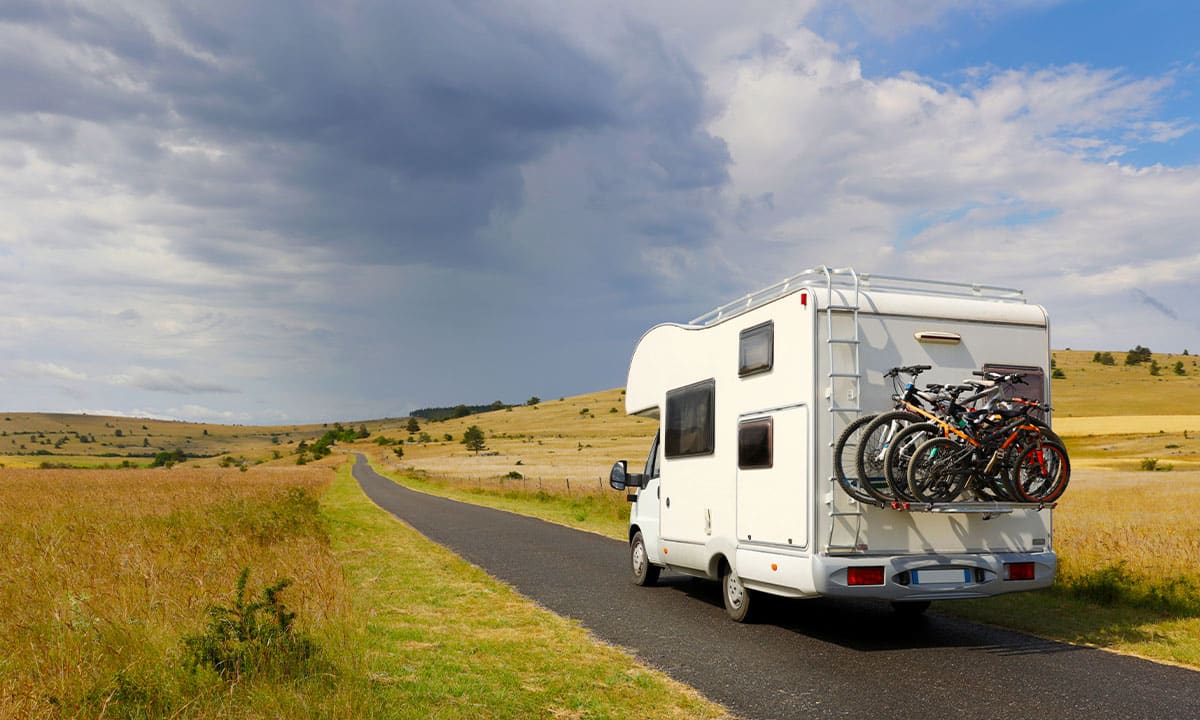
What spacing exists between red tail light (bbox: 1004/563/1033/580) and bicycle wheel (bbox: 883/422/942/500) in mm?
1450

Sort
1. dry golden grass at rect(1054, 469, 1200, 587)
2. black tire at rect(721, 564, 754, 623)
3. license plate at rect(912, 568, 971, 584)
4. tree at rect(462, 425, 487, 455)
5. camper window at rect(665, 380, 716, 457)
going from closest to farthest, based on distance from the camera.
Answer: license plate at rect(912, 568, 971, 584) → black tire at rect(721, 564, 754, 623) → camper window at rect(665, 380, 716, 457) → dry golden grass at rect(1054, 469, 1200, 587) → tree at rect(462, 425, 487, 455)

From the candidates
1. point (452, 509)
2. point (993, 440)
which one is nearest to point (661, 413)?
point (993, 440)

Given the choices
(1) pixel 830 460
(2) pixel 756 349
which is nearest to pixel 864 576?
(1) pixel 830 460

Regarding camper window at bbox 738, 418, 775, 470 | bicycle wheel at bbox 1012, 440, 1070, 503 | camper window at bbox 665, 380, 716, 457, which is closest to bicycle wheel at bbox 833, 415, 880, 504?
camper window at bbox 738, 418, 775, 470

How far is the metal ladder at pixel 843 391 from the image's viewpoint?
325 inches

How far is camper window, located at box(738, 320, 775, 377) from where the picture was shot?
9109 mm

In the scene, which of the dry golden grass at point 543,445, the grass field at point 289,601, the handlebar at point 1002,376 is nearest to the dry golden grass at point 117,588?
the grass field at point 289,601

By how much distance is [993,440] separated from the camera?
321 inches

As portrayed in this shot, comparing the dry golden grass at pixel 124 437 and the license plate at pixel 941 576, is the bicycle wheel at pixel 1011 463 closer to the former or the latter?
the license plate at pixel 941 576

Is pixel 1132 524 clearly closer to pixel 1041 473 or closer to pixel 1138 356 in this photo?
pixel 1041 473

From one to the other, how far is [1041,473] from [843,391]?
1.94 m

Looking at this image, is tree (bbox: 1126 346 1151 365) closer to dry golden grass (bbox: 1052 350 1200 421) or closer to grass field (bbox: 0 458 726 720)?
dry golden grass (bbox: 1052 350 1200 421)

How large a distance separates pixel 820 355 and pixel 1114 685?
11.4 feet

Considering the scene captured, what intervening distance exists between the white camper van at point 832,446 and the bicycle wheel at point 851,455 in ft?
0.38
